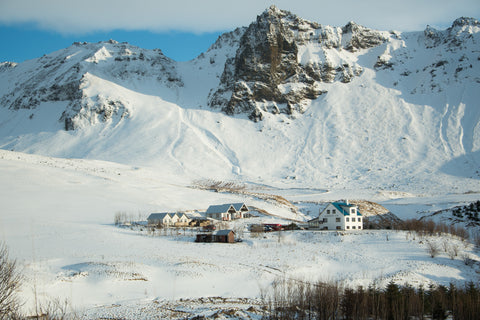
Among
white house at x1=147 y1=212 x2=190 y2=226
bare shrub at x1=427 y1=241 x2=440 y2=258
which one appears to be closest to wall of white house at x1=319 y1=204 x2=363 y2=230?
bare shrub at x1=427 y1=241 x2=440 y2=258

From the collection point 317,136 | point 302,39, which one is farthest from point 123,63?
point 317,136

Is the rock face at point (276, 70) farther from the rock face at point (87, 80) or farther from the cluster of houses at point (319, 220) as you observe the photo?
the cluster of houses at point (319, 220)

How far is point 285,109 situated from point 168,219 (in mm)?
95109

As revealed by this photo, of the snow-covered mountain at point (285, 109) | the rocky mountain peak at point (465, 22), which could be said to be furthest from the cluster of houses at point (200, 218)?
the rocky mountain peak at point (465, 22)

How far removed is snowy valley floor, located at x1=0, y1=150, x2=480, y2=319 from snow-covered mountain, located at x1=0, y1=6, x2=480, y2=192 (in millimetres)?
47672

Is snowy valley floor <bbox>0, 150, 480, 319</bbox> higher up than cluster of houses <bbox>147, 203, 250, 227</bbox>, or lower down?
lower down

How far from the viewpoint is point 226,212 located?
61.1 meters

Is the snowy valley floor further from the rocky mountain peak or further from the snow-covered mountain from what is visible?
the rocky mountain peak

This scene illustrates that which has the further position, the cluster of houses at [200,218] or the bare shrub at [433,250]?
the cluster of houses at [200,218]

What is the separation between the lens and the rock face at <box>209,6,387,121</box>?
142750mm

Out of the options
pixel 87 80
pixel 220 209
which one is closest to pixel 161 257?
pixel 220 209

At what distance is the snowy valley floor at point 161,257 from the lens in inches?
936

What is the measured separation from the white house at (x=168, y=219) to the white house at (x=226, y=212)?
5771 mm

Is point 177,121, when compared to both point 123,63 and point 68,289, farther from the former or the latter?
point 68,289
